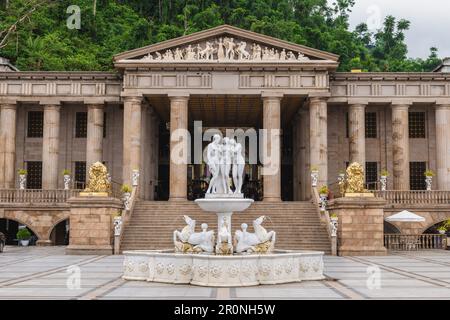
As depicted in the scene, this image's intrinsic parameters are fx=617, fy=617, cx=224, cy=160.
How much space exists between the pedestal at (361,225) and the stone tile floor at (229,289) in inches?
236

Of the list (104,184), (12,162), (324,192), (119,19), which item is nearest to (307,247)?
(324,192)

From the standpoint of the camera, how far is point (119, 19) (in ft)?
255

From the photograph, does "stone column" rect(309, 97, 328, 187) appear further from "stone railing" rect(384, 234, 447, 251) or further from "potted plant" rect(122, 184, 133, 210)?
"potted plant" rect(122, 184, 133, 210)

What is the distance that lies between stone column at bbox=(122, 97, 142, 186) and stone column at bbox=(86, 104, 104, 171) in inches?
171

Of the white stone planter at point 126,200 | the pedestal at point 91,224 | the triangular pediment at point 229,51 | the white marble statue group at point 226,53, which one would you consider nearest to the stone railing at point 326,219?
the triangular pediment at point 229,51

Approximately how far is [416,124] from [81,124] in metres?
26.1

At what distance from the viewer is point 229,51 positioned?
137ft

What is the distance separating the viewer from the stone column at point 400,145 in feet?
144

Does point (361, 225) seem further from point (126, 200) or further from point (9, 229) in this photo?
point (9, 229)

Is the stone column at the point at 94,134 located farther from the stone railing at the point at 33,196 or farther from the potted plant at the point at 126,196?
the potted plant at the point at 126,196

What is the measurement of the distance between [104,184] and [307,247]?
10930mm

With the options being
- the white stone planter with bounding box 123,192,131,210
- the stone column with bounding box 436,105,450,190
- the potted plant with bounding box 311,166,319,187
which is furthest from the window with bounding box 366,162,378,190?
the white stone planter with bounding box 123,192,131,210
